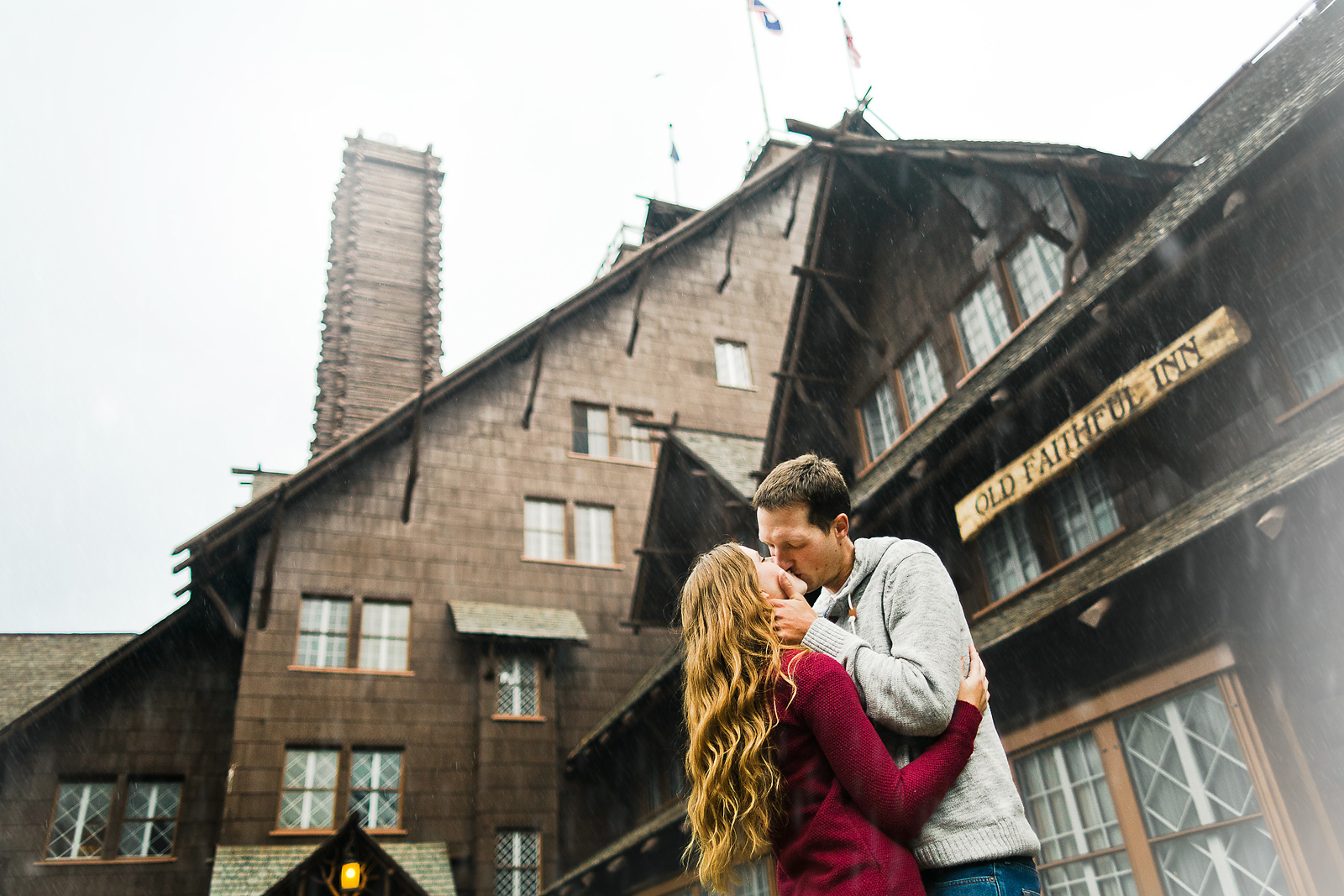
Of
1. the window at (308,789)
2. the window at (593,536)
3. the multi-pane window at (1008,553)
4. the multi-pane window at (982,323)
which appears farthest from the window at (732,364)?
the multi-pane window at (1008,553)

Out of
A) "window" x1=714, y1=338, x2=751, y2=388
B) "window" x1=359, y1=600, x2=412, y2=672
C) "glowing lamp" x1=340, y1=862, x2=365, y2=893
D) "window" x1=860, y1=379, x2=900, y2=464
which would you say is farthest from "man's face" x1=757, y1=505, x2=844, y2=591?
"window" x1=714, y1=338, x2=751, y2=388

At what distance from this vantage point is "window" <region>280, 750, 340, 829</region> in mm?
19000

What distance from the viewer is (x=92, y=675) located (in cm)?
1983

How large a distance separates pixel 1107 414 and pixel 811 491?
6.69 m

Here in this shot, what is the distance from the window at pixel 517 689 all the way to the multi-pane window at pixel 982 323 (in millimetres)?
12689

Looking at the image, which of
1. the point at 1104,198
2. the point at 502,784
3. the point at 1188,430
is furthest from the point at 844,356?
the point at 502,784

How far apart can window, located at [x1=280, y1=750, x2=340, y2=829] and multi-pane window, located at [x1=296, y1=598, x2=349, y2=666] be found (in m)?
1.79

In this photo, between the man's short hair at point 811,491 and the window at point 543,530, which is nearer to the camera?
the man's short hair at point 811,491

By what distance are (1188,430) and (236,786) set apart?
56.2 feet

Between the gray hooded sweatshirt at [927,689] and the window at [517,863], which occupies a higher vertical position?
the window at [517,863]

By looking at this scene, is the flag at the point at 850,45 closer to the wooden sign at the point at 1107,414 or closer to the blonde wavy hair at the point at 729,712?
the wooden sign at the point at 1107,414

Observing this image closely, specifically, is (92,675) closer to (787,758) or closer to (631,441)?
(631,441)

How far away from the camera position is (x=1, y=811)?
1892cm

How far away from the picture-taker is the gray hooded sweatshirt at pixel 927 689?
2316 millimetres
